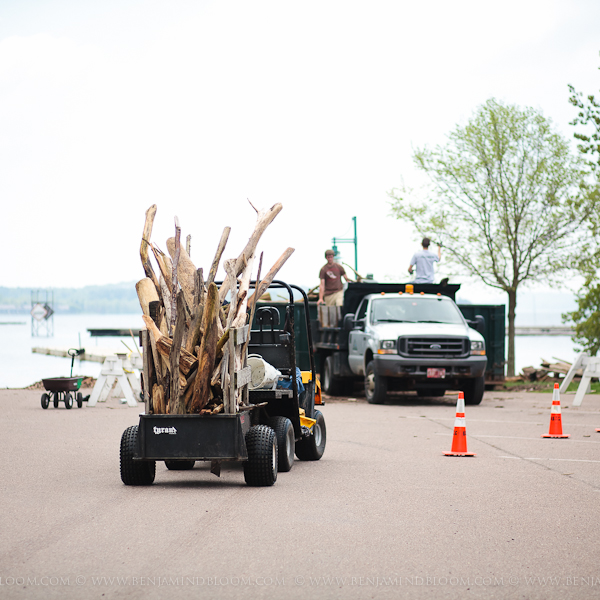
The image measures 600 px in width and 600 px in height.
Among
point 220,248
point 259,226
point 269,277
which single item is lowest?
point 269,277

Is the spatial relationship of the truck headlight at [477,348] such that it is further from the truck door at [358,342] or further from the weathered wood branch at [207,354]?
the weathered wood branch at [207,354]

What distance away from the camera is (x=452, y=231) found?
3241cm

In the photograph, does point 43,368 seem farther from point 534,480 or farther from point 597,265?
point 534,480

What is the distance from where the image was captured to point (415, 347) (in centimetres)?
1830

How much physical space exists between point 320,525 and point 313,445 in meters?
3.70

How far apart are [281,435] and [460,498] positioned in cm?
208

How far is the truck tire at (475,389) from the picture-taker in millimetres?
18844

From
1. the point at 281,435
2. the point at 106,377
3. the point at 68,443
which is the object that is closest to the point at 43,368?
the point at 106,377

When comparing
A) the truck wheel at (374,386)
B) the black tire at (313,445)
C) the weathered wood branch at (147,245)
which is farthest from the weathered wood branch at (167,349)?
the truck wheel at (374,386)

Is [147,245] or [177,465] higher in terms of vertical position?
[147,245]

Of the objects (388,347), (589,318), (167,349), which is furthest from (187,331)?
(589,318)

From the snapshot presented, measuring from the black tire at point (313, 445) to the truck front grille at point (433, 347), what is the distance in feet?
24.8

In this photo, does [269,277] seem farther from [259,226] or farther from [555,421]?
[555,421]

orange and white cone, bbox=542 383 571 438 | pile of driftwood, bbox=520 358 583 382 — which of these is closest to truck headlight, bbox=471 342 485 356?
orange and white cone, bbox=542 383 571 438
